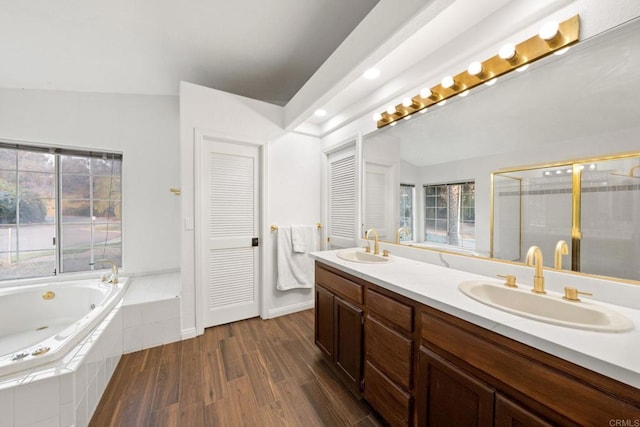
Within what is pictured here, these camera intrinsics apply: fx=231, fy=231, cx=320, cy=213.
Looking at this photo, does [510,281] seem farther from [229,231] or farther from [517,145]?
[229,231]

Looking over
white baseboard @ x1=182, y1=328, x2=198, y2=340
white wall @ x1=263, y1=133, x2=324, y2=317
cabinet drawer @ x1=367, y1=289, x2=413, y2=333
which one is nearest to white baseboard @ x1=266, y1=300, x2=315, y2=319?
white wall @ x1=263, y1=133, x2=324, y2=317

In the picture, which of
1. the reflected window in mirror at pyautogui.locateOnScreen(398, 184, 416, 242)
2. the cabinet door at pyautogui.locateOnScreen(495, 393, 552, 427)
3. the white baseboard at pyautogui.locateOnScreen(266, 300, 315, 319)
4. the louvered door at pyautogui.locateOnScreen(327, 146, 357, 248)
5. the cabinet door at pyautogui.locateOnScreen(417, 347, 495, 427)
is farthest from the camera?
the white baseboard at pyautogui.locateOnScreen(266, 300, 315, 319)

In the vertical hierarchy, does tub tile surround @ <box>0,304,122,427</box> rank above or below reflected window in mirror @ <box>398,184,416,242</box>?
below

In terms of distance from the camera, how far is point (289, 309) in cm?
281

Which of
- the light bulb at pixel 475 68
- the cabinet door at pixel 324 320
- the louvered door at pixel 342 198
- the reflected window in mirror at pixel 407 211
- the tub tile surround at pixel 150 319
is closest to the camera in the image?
the light bulb at pixel 475 68

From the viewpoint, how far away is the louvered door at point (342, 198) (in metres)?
2.53

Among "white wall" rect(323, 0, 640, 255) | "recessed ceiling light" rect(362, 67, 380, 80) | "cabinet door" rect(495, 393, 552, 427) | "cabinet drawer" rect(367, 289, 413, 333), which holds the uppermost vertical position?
"recessed ceiling light" rect(362, 67, 380, 80)

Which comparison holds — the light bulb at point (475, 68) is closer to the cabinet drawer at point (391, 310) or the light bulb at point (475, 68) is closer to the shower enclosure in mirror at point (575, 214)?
the shower enclosure in mirror at point (575, 214)

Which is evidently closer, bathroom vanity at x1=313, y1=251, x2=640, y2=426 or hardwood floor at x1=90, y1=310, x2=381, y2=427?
bathroom vanity at x1=313, y1=251, x2=640, y2=426

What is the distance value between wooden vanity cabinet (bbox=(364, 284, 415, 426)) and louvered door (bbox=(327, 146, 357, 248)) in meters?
1.21

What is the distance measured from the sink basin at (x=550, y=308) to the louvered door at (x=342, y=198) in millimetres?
1424

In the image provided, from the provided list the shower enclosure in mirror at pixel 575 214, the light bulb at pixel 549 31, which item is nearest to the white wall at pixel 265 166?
the shower enclosure in mirror at pixel 575 214

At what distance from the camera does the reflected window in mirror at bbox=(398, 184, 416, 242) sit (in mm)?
1866

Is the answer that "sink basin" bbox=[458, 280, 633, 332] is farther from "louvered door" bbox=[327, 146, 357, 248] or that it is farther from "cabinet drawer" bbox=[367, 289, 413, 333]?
"louvered door" bbox=[327, 146, 357, 248]
